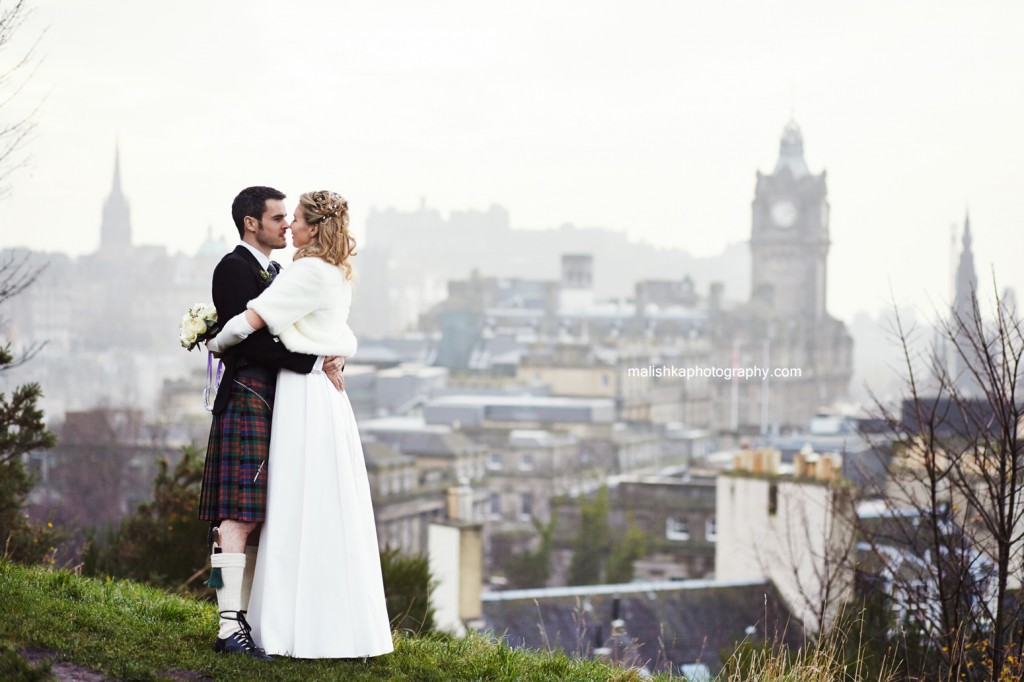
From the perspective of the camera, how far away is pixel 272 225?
5691 mm

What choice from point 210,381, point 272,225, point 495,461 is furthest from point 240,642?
point 495,461

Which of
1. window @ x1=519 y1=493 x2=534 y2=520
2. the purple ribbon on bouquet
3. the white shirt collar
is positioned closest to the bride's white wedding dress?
the white shirt collar

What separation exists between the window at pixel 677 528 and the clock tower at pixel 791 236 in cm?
9979

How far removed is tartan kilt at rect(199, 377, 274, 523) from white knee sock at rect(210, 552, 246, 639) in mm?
160

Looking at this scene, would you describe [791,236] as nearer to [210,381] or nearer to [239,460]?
[210,381]

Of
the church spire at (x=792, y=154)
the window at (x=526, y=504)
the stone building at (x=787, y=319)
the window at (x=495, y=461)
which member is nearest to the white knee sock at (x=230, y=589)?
the window at (x=526, y=504)

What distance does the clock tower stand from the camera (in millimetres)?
146750

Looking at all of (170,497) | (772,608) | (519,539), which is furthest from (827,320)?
(170,497)

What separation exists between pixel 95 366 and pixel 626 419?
64495mm

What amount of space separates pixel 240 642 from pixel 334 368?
3.78 feet

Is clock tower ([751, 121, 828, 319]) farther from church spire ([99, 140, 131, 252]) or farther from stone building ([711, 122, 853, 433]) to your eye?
church spire ([99, 140, 131, 252])

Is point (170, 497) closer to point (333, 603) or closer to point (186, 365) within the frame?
point (333, 603)

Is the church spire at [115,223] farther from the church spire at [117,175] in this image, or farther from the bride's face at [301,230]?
the bride's face at [301,230]

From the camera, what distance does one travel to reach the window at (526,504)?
65.6 m
